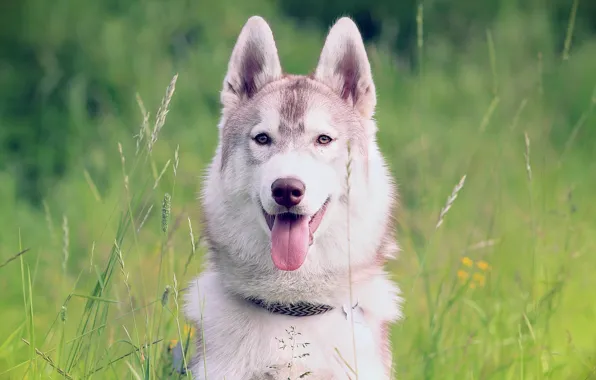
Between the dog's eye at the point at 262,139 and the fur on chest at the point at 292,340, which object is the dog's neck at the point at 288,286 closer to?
the fur on chest at the point at 292,340

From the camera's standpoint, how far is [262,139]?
334cm

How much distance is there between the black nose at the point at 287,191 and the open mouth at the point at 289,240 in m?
0.12

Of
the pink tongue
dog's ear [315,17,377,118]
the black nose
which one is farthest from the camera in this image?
A: dog's ear [315,17,377,118]

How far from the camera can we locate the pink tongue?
10.2ft

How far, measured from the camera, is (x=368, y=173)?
3.42 meters

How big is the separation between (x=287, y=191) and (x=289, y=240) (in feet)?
0.77

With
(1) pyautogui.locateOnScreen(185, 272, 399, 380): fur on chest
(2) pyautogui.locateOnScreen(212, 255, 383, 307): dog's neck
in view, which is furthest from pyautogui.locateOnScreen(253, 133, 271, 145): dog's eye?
(1) pyautogui.locateOnScreen(185, 272, 399, 380): fur on chest

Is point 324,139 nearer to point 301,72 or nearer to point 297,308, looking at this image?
point 297,308

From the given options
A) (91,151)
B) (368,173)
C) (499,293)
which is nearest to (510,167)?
(499,293)

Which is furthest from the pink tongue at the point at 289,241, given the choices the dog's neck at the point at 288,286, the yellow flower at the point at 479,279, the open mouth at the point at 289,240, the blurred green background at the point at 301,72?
the yellow flower at the point at 479,279

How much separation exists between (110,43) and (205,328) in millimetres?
5770

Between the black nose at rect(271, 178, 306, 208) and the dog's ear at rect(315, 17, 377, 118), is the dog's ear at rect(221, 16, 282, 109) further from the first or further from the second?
the black nose at rect(271, 178, 306, 208)

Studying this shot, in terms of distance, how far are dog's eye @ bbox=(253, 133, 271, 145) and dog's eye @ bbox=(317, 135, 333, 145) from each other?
0.20 metres

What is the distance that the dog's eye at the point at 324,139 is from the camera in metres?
3.32
